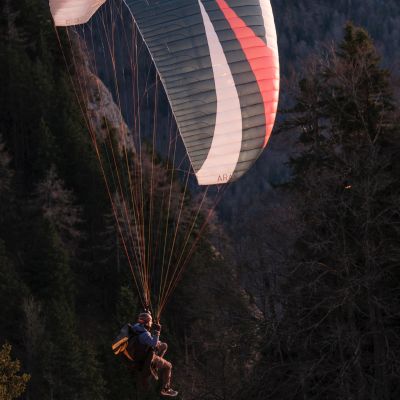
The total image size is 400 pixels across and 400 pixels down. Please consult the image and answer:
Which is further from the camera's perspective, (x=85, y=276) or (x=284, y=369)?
(x=85, y=276)

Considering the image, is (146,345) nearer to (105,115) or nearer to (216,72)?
(216,72)

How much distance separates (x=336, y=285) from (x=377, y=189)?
2.44 m

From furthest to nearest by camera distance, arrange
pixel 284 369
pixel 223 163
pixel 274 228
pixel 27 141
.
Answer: pixel 27 141 < pixel 274 228 < pixel 284 369 < pixel 223 163

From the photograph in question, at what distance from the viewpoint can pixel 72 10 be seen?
12672 millimetres

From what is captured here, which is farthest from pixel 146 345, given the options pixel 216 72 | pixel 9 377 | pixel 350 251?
pixel 9 377

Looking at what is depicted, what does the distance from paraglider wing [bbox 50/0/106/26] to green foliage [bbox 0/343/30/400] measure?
11.4m

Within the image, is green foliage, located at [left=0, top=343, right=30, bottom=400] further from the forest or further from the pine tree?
the pine tree

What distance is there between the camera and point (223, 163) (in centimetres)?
1203

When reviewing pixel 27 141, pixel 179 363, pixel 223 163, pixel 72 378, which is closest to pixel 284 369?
pixel 223 163

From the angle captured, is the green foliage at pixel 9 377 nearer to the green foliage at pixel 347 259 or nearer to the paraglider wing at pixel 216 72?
the green foliage at pixel 347 259

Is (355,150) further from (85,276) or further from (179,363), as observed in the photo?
(85,276)

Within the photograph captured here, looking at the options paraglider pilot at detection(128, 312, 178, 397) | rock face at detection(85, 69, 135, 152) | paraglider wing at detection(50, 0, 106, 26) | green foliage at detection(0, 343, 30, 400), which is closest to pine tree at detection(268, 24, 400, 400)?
paraglider pilot at detection(128, 312, 178, 397)

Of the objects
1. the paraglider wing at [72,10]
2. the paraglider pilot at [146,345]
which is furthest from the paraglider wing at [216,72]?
the paraglider pilot at [146,345]

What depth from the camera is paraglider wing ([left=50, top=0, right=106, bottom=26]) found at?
12.5 m
